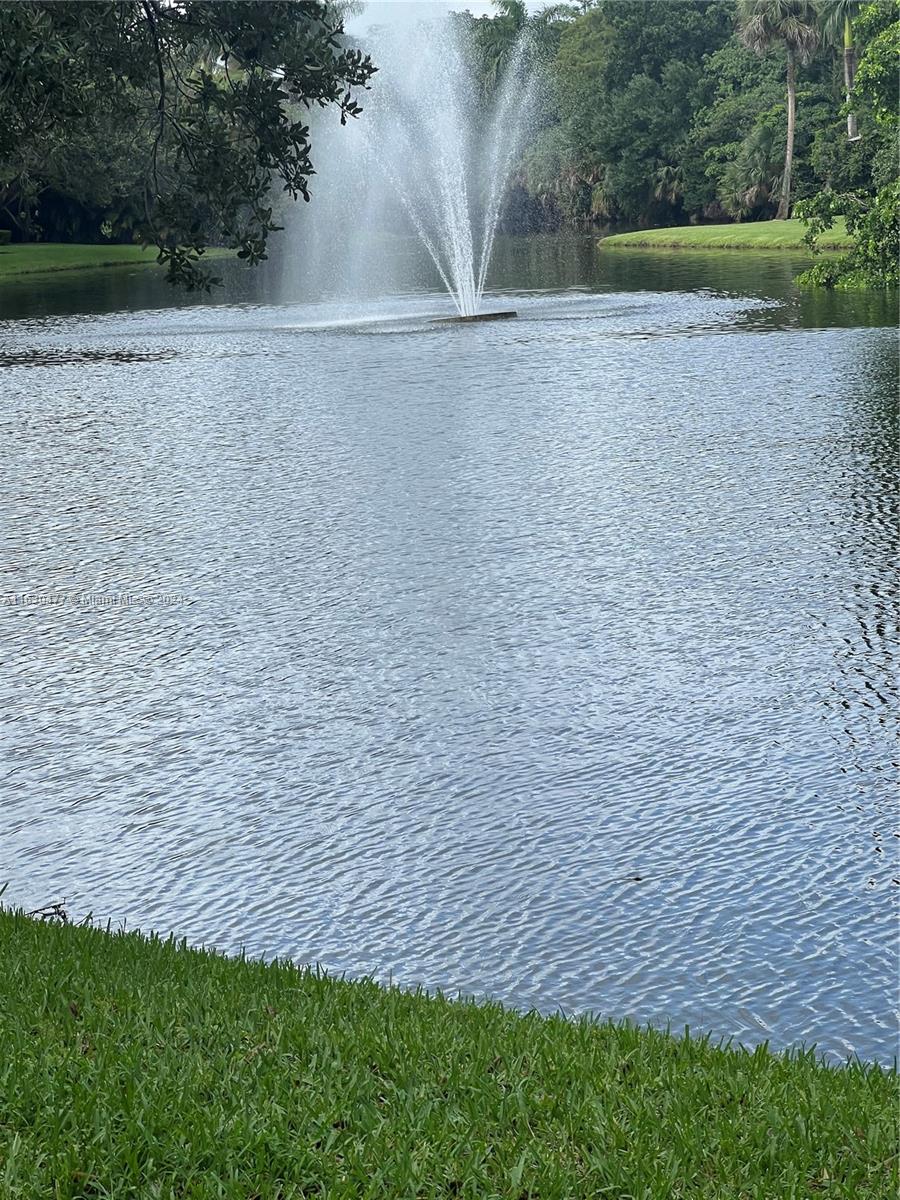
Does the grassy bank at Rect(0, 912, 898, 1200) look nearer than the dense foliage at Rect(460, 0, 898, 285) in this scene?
Yes

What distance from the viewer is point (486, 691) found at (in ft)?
40.1

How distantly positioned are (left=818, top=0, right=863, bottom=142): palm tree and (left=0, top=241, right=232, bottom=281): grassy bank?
32740 millimetres

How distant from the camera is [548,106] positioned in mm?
104000

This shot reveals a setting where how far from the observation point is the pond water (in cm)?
838

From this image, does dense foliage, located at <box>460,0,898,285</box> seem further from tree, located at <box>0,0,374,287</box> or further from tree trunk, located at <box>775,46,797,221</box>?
tree, located at <box>0,0,374,287</box>

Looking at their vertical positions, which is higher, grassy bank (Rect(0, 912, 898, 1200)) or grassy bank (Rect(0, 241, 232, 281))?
grassy bank (Rect(0, 241, 232, 281))

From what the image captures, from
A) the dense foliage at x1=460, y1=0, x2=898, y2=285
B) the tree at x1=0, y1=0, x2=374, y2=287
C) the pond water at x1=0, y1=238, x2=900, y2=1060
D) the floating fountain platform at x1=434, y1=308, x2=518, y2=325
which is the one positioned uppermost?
the dense foliage at x1=460, y1=0, x2=898, y2=285

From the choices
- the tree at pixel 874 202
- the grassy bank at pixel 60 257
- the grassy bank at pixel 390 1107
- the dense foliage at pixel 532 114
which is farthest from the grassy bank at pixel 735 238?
the grassy bank at pixel 390 1107

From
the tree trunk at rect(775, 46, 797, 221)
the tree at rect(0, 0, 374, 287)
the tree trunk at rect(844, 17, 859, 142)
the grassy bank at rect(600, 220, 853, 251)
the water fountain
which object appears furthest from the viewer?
the tree trunk at rect(775, 46, 797, 221)

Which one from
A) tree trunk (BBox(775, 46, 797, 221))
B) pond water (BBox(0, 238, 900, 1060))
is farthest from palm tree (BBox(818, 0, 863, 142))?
pond water (BBox(0, 238, 900, 1060))

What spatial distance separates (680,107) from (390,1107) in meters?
95.0

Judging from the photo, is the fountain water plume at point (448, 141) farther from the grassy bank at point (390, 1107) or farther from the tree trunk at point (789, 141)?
the grassy bank at point (390, 1107)

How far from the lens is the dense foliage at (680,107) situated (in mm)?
76875

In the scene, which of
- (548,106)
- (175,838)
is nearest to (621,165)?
(548,106)
